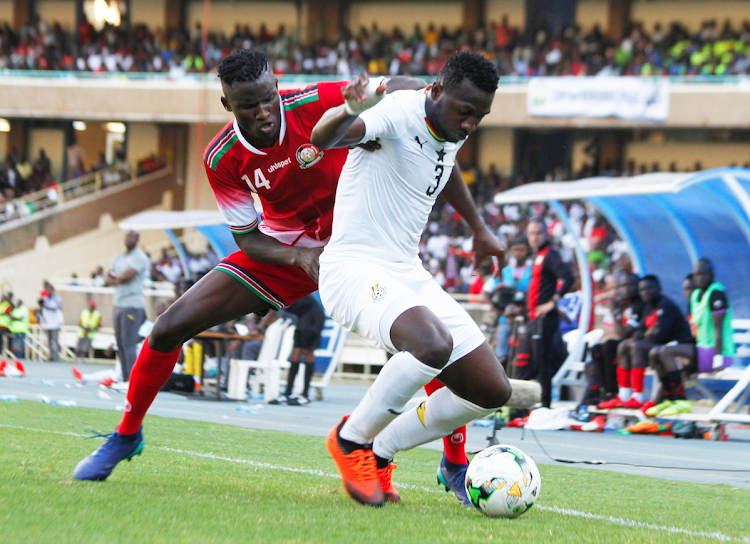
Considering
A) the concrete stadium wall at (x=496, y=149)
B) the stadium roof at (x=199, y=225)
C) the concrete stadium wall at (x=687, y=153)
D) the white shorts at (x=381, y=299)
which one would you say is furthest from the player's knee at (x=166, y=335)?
Answer: the concrete stadium wall at (x=496, y=149)

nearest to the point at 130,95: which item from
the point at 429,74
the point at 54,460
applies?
the point at 429,74

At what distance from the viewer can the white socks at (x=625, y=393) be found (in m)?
10.1

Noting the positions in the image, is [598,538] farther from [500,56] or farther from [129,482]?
[500,56]

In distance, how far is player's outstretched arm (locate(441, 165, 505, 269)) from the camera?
491 centimetres

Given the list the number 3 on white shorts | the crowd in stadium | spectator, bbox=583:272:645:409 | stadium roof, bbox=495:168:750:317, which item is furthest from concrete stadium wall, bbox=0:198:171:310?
the number 3 on white shorts

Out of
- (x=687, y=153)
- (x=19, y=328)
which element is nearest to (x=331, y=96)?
(x=19, y=328)

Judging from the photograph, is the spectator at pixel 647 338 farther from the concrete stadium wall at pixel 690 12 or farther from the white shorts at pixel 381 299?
the concrete stadium wall at pixel 690 12

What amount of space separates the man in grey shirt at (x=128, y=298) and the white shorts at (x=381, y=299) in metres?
8.47

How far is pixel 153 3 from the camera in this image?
3362 cm

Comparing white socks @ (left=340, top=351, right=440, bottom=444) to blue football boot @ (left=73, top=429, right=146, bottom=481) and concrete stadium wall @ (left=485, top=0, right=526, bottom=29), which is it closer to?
blue football boot @ (left=73, top=429, right=146, bottom=481)

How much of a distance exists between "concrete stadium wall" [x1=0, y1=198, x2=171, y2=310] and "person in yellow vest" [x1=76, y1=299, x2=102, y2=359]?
6.55 metres

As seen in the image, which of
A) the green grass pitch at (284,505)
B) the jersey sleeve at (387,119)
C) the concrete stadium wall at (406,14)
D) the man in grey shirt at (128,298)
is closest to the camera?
the green grass pitch at (284,505)

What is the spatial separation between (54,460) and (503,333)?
307 inches

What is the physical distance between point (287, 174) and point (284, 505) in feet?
5.25
